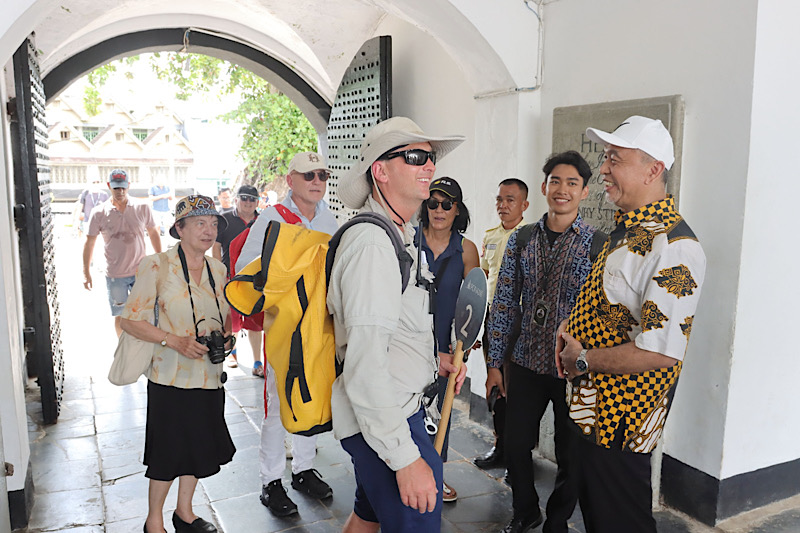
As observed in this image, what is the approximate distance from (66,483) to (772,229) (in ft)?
14.5

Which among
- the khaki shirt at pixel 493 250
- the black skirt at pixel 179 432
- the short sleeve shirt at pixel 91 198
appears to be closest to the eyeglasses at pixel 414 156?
the black skirt at pixel 179 432

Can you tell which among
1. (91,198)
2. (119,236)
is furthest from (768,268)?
(91,198)

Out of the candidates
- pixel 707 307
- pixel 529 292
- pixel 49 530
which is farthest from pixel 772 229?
pixel 49 530

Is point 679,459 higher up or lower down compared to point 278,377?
lower down

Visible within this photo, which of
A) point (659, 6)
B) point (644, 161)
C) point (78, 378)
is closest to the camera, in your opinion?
point (644, 161)

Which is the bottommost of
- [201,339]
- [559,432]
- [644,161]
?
[559,432]

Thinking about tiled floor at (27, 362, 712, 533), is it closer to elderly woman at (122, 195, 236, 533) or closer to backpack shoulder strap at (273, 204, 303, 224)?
elderly woman at (122, 195, 236, 533)

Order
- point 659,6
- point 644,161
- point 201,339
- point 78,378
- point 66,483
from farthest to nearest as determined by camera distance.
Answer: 1. point 78,378
2. point 66,483
3. point 659,6
4. point 201,339
5. point 644,161

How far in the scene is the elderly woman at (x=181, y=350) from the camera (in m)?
3.04

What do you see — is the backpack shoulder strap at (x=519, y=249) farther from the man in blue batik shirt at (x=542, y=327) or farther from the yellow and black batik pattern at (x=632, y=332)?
the yellow and black batik pattern at (x=632, y=332)

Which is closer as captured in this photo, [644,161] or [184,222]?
[644,161]

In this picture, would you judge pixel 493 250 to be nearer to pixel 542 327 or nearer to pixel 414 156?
pixel 542 327

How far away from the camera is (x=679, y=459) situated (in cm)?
359

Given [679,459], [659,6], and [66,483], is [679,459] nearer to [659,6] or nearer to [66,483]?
[659,6]
